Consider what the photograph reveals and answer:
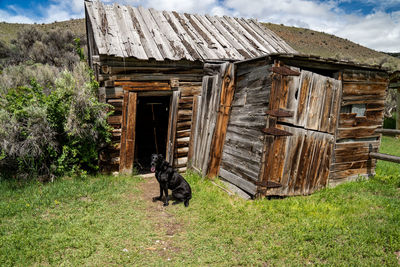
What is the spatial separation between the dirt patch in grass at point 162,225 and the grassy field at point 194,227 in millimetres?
17

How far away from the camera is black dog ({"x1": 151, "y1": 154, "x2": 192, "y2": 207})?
17.4 ft

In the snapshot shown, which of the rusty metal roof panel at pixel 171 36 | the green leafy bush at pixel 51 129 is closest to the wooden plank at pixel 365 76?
the rusty metal roof panel at pixel 171 36

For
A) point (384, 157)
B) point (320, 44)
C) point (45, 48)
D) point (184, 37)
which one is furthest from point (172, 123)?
point (320, 44)

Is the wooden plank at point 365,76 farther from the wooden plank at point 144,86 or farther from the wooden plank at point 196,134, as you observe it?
the wooden plank at point 144,86

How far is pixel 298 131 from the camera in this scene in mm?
5523

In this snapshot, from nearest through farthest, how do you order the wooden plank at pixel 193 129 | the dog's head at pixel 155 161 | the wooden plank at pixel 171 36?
the dog's head at pixel 155 161 → the wooden plank at pixel 171 36 → the wooden plank at pixel 193 129

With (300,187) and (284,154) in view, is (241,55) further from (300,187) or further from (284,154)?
(300,187)

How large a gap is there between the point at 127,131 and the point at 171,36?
10.8ft

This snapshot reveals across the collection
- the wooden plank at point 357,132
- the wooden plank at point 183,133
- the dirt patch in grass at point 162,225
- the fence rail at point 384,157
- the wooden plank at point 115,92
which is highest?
the wooden plank at point 115,92

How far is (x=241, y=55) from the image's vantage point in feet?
25.8

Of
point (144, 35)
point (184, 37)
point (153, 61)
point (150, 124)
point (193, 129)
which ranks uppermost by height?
point (184, 37)

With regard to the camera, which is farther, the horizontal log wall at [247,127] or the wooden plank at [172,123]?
the wooden plank at [172,123]

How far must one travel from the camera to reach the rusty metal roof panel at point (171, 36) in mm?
6750

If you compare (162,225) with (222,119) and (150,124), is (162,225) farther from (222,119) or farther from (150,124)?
(150,124)
